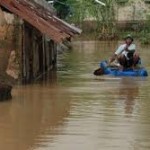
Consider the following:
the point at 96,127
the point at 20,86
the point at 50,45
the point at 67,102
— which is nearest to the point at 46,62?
the point at 50,45

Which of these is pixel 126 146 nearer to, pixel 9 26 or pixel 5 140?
pixel 5 140

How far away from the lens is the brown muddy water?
354 inches

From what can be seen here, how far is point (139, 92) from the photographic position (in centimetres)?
1465

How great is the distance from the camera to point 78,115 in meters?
11.2

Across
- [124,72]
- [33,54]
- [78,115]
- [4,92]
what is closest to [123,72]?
[124,72]

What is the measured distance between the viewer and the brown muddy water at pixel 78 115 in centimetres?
899

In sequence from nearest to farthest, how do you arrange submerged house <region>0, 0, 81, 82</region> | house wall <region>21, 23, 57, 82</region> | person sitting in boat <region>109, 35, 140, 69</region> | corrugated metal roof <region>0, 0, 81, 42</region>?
1. corrugated metal roof <region>0, 0, 81, 42</region>
2. submerged house <region>0, 0, 81, 82</region>
3. house wall <region>21, 23, 57, 82</region>
4. person sitting in boat <region>109, 35, 140, 69</region>

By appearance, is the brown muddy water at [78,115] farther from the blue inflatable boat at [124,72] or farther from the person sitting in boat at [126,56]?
the person sitting in boat at [126,56]

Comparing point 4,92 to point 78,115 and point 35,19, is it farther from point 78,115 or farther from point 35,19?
point 35,19

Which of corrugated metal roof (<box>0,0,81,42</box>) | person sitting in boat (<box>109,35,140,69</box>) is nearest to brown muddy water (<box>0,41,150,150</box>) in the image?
person sitting in boat (<box>109,35,140,69</box>)

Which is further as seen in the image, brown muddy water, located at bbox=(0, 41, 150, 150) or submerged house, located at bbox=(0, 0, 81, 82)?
submerged house, located at bbox=(0, 0, 81, 82)

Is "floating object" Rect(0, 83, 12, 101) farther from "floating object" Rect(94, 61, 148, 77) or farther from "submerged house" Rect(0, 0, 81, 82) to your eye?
"floating object" Rect(94, 61, 148, 77)

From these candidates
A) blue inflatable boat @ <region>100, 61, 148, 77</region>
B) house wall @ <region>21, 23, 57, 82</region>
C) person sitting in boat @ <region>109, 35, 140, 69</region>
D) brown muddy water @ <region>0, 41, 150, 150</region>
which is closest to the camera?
brown muddy water @ <region>0, 41, 150, 150</region>

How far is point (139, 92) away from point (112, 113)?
3.30m
